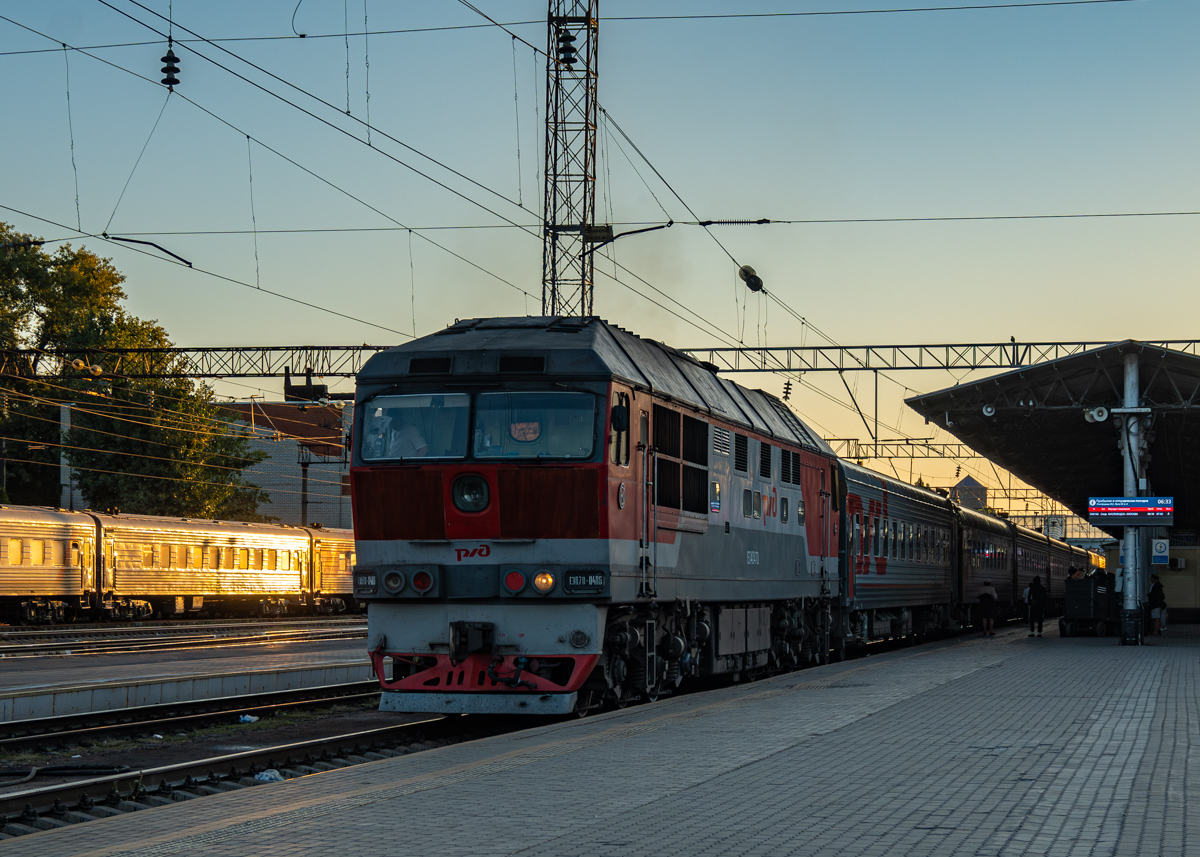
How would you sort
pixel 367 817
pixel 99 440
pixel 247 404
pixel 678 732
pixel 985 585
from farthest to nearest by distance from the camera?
pixel 247 404, pixel 99 440, pixel 985 585, pixel 678 732, pixel 367 817

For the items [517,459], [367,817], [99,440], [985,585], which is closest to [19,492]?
[99,440]

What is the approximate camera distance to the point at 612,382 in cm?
1353

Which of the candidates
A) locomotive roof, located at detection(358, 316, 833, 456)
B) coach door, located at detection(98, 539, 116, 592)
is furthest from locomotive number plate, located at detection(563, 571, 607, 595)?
coach door, located at detection(98, 539, 116, 592)

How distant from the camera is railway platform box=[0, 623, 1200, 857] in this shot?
7238 millimetres

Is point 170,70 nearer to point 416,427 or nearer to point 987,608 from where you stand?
point 416,427

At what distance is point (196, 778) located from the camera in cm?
1097

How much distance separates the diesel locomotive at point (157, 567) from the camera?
38094 millimetres

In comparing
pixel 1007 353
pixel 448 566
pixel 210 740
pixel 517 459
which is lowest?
pixel 210 740

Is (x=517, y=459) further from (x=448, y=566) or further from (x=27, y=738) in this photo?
(x=27, y=738)

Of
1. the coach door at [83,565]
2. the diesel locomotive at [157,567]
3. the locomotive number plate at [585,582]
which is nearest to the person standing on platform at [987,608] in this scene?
the locomotive number plate at [585,582]

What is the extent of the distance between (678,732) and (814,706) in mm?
2883

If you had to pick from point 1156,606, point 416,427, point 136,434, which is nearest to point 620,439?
point 416,427

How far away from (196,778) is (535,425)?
469 centimetres

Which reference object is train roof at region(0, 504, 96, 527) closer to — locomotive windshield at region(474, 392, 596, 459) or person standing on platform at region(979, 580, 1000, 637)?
person standing on platform at region(979, 580, 1000, 637)
